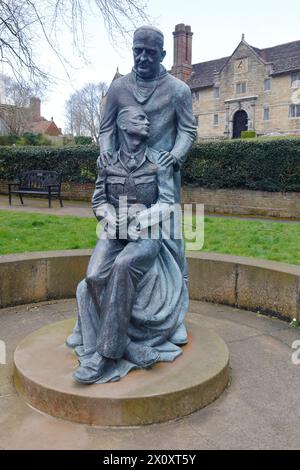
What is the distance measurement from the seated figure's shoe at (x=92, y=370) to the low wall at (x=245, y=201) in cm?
1185

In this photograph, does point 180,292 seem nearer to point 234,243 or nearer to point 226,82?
point 234,243

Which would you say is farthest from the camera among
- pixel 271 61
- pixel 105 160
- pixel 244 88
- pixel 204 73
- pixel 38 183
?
pixel 204 73

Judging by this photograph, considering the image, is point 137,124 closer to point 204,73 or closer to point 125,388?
point 125,388

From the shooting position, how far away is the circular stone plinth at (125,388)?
2650 millimetres

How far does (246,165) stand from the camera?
14586mm

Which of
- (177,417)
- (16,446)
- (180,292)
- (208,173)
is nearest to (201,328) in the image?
(180,292)

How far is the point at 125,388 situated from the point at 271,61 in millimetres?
45287

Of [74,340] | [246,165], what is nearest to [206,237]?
[74,340]

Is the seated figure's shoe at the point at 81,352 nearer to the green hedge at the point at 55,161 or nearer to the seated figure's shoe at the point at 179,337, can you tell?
the seated figure's shoe at the point at 179,337

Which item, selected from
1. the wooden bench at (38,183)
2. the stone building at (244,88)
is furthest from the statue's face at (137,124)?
the stone building at (244,88)

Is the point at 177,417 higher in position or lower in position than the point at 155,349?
lower

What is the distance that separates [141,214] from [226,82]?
44889 millimetres

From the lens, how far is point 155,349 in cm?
319

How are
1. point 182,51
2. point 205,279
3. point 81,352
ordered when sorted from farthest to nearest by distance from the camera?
1. point 182,51
2. point 205,279
3. point 81,352
